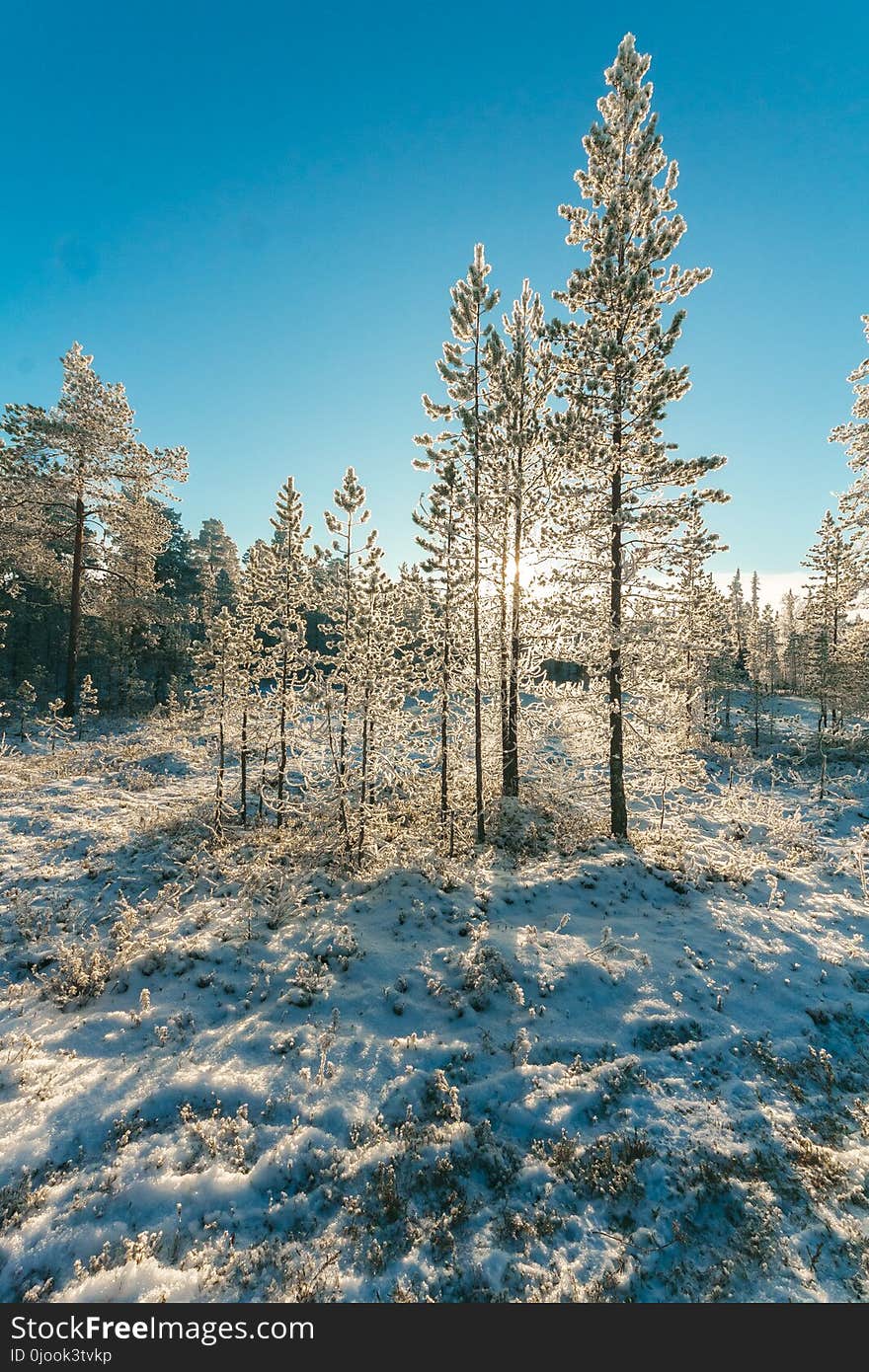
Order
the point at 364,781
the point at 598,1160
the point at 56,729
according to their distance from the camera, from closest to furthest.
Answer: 1. the point at 598,1160
2. the point at 364,781
3. the point at 56,729

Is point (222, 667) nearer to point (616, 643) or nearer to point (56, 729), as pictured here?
point (56, 729)

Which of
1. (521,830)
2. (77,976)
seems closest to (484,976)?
(77,976)

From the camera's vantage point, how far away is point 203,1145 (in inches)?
225

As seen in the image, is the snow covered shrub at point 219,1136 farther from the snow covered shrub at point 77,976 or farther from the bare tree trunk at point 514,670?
the bare tree trunk at point 514,670

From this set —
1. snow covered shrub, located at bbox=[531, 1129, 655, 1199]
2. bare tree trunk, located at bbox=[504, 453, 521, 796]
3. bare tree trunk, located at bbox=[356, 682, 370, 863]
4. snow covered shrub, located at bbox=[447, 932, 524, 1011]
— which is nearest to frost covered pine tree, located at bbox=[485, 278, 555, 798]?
bare tree trunk, located at bbox=[504, 453, 521, 796]

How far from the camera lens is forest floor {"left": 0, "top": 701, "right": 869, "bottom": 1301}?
4699 mm

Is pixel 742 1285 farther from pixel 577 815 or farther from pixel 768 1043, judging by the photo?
pixel 577 815

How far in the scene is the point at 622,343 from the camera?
527 inches

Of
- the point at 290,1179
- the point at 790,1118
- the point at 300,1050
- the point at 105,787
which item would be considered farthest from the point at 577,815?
the point at 105,787

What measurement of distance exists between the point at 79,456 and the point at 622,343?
23346mm

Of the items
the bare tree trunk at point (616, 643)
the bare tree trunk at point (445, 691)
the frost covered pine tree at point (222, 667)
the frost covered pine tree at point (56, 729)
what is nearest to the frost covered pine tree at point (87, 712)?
the frost covered pine tree at point (56, 729)

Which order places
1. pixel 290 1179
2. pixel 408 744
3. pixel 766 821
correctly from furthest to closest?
1. pixel 766 821
2. pixel 408 744
3. pixel 290 1179

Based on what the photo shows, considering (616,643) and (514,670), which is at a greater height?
(616,643)
